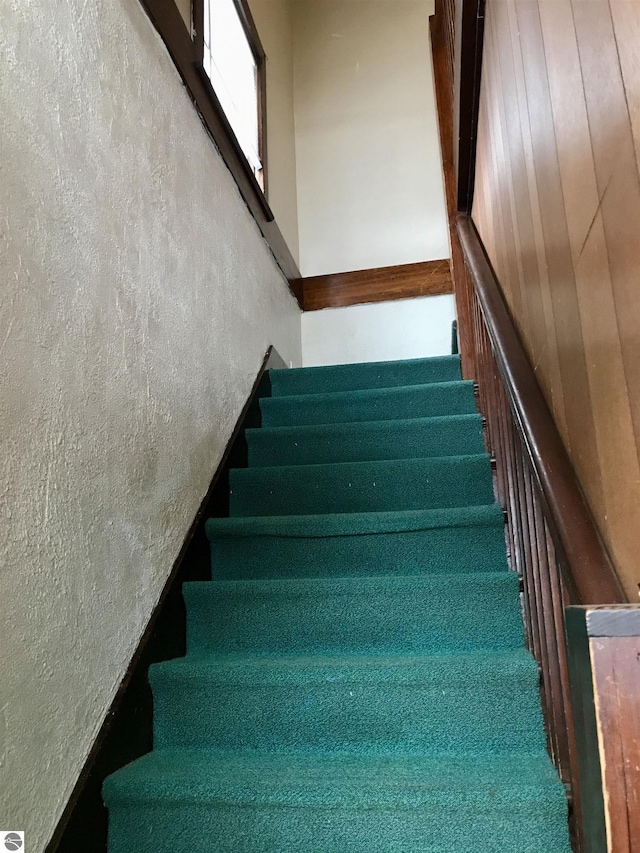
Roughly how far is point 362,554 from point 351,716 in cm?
49

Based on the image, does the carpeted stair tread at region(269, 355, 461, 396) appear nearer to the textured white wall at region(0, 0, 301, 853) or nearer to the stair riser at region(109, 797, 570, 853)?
the textured white wall at region(0, 0, 301, 853)

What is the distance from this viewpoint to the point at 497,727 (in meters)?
1.26

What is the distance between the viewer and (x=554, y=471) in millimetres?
Answer: 1005

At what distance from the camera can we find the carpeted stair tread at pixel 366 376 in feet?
8.79

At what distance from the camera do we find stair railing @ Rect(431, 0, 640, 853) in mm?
519

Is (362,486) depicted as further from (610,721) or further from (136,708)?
(610,721)

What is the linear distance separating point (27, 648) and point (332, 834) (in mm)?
652

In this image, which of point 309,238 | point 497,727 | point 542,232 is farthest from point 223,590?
point 309,238

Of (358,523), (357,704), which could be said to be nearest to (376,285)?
(358,523)

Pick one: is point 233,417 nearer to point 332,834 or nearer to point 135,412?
point 135,412

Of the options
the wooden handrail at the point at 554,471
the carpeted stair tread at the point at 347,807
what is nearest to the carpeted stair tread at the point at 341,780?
the carpeted stair tread at the point at 347,807

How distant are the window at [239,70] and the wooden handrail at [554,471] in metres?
1.70

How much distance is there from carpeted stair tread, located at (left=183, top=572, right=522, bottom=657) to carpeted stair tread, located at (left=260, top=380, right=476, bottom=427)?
3.19 feet

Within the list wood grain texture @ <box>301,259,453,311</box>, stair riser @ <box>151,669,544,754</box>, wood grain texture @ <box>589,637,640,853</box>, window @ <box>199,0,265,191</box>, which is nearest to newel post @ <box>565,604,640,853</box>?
wood grain texture @ <box>589,637,640,853</box>
